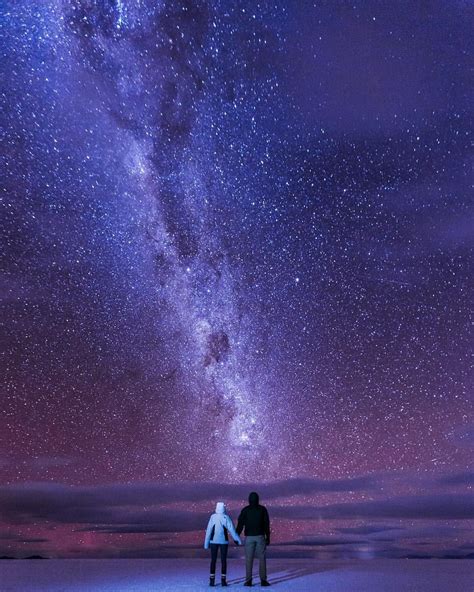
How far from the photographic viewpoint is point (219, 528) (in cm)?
1402

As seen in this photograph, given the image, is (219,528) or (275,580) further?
(275,580)

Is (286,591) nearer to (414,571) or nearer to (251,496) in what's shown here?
(251,496)

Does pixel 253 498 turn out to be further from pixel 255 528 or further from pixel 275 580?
pixel 275 580

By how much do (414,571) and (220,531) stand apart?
656 centimetres

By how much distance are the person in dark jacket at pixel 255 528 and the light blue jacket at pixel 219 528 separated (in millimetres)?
273

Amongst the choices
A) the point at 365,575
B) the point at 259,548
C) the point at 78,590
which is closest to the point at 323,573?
the point at 365,575

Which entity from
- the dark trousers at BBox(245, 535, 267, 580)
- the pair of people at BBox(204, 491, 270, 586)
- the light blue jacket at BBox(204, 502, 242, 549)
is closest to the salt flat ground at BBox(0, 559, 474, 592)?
the dark trousers at BBox(245, 535, 267, 580)

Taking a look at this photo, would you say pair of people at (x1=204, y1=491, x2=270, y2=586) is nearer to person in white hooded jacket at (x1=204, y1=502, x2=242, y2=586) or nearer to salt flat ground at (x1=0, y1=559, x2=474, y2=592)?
person in white hooded jacket at (x1=204, y1=502, x2=242, y2=586)

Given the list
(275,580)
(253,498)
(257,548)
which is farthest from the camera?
(275,580)

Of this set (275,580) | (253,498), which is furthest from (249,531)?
(275,580)

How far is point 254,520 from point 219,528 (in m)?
0.74

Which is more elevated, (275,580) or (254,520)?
(254,520)

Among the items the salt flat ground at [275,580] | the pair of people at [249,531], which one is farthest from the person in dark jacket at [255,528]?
the salt flat ground at [275,580]

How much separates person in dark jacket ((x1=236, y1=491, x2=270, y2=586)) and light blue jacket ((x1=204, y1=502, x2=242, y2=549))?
0.27 meters
